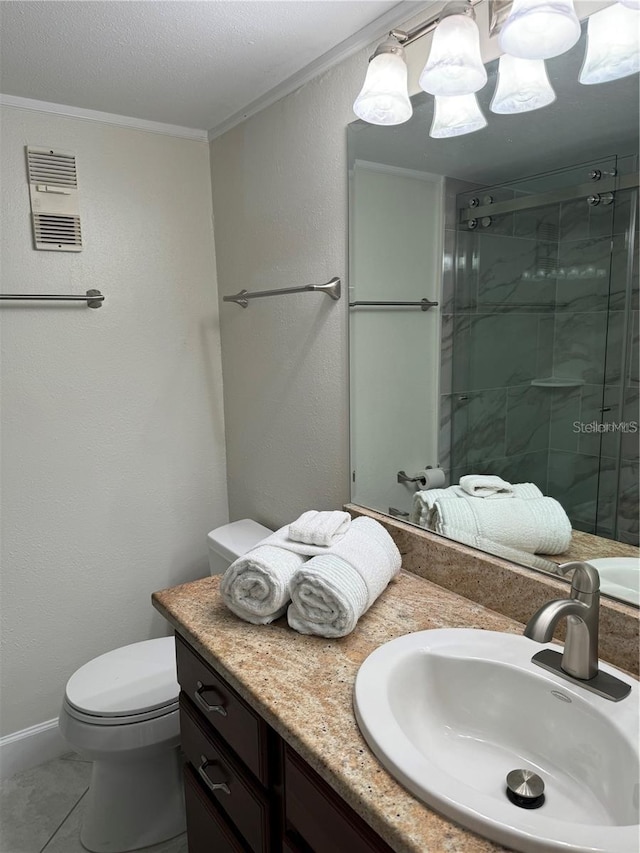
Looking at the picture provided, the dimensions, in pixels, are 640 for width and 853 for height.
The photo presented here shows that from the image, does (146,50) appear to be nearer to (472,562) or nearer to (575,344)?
(575,344)

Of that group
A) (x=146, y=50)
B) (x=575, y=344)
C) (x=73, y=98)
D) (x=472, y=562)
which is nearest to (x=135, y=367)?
(x=73, y=98)

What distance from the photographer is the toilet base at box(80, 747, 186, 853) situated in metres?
1.73

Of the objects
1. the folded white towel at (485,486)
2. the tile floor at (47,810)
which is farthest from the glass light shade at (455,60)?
the tile floor at (47,810)

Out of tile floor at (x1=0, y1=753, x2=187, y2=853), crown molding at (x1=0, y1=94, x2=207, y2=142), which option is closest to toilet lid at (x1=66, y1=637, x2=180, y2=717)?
tile floor at (x1=0, y1=753, x2=187, y2=853)

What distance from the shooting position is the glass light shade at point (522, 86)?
3.67 ft

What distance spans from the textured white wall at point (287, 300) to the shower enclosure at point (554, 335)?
0.45 meters

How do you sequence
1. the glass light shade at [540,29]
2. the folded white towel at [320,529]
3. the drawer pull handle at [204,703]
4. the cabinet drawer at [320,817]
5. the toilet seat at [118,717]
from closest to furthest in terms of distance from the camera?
the cabinet drawer at [320,817], the glass light shade at [540,29], the drawer pull handle at [204,703], the folded white towel at [320,529], the toilet seat at [118,717]

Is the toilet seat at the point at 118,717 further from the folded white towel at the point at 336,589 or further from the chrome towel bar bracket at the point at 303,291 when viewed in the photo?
the chrome towel bar bracket at the point at 303,291

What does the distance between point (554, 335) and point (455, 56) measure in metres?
0.56

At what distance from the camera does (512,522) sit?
4.18ft

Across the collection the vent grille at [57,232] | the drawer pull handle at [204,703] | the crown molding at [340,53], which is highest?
the crown molding at [340,53]

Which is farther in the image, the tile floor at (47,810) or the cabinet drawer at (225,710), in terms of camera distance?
the tile floor at (47,810)

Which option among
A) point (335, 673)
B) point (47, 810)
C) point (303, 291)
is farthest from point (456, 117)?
point (47, 810)

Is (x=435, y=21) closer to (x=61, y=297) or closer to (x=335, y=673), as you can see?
(x=335, y=673)
